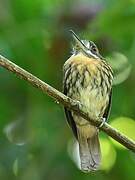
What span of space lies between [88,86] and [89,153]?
1.59ft

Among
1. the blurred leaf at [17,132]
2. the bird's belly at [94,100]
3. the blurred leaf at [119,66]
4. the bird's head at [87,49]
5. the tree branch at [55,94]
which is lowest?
the blurred leaf at [119,66]

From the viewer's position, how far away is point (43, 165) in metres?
5.23

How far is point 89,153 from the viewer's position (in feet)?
15.9

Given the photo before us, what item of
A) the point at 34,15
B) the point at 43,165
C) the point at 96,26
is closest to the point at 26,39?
the point at 34,15

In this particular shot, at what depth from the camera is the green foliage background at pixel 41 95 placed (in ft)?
16.3

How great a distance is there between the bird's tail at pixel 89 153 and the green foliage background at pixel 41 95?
282 mm

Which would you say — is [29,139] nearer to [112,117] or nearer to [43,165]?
[43,165]

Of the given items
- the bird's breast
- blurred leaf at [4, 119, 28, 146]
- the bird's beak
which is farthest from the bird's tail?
the bird's beak

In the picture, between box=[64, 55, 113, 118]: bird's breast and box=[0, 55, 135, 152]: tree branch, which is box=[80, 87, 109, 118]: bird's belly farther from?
box=[0, 55, 135, 152]: tree branch

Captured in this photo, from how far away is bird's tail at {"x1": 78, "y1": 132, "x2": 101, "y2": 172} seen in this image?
463cm

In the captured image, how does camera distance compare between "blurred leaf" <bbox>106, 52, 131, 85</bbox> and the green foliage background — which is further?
"blurred leaf" <bbox>106, 52, 131, 85</bbox>

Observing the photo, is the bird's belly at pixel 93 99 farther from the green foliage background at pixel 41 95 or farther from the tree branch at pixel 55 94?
the tree branch at pixel 55 94

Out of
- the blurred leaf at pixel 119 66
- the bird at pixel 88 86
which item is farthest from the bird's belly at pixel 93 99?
the blurred leaf at pixel 119 66

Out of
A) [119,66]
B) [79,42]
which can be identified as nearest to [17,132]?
[119,66]
